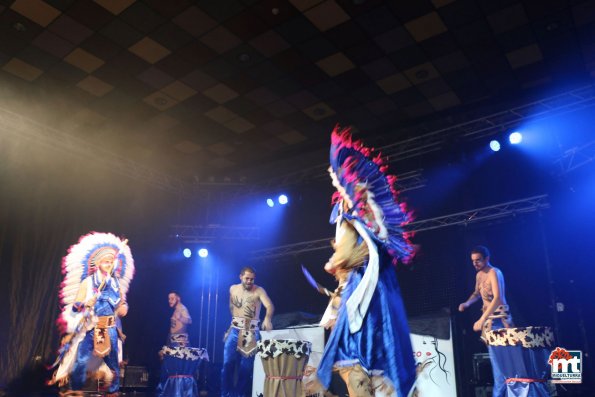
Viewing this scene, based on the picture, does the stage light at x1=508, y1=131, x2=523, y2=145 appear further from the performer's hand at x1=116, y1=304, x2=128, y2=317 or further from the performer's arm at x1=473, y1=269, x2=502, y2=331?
the performer's hand at x1=116, y1=304, x2=128, y2=317

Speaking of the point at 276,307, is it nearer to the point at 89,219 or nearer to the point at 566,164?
the point at 89,219

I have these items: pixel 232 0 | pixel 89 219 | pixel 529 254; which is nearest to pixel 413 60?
pixel 232 0

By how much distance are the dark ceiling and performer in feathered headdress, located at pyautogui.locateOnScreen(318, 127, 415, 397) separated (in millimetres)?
3526

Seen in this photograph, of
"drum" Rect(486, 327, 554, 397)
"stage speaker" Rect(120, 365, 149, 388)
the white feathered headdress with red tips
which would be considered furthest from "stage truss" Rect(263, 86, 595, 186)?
"stage speaker" Rect(120, 365, 149, 388)

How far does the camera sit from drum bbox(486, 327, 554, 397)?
546cm

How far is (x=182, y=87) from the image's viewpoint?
8.22 meters

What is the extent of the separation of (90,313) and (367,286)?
4.87m

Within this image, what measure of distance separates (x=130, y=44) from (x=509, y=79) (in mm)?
5879

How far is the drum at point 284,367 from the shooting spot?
5234 millimetres

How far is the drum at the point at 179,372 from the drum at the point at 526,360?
174 inches

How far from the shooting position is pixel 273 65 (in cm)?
769

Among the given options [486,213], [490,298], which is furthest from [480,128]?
[490,298]

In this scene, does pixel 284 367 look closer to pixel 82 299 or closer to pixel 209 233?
pixel 82 299

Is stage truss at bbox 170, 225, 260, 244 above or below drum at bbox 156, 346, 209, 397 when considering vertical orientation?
above
